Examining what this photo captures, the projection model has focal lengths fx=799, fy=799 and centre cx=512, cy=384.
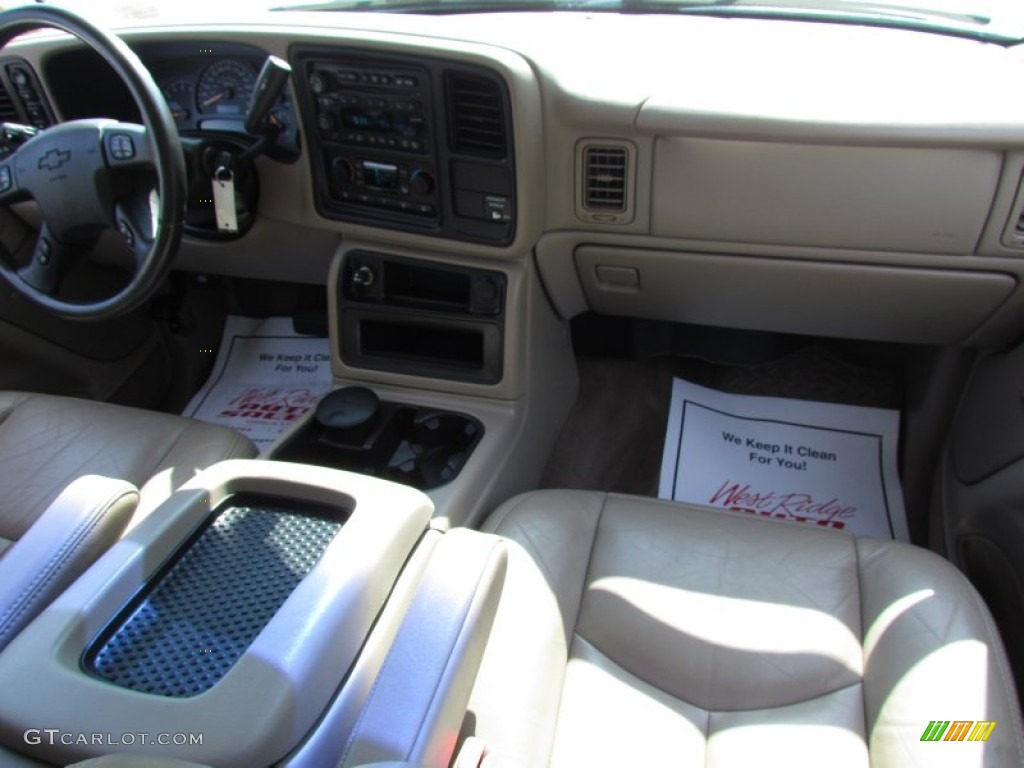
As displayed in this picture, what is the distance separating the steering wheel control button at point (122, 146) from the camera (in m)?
1.20

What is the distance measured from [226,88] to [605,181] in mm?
761

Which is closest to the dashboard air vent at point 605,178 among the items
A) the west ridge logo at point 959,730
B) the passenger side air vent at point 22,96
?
the west ridge logo at point 959,730

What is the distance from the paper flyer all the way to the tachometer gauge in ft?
4.00

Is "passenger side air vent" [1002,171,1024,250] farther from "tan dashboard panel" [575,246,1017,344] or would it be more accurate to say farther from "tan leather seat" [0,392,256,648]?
"tan leather seat" [0,392,256,648]

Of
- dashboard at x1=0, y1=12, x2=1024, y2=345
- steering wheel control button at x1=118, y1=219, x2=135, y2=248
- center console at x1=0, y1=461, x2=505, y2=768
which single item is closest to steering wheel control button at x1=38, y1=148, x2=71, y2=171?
steering wheel control button at x1=118, y1=219, x2=135, y2=248

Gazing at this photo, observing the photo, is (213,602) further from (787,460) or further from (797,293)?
(787,460)

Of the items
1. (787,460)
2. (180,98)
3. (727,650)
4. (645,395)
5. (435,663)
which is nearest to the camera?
(435,663)

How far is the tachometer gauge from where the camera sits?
158 cm

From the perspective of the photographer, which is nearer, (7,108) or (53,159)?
(53,159)

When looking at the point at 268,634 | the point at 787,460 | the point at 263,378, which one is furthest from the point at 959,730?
the point at 263,378

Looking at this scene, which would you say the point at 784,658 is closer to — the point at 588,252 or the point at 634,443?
the point at 588,252

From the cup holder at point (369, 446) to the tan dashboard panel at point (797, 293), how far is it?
44cm

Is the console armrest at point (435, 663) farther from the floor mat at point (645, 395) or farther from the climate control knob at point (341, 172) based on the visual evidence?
the floor mat at point (645, 395)

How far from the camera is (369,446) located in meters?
1.39
